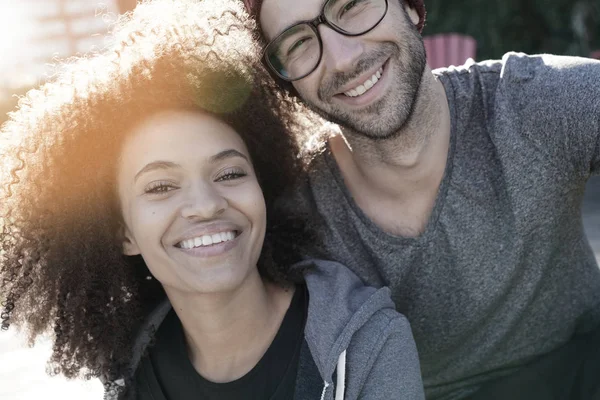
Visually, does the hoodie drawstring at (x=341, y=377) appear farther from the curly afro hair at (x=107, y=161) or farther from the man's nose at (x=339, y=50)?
the man's nose at (x=339, y=50)

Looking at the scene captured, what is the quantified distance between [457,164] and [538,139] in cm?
27

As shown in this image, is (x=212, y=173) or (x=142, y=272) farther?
(x=142, y=272)

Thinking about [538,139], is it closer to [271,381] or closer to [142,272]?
[271,381]

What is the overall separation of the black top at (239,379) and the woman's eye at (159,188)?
0.56 m

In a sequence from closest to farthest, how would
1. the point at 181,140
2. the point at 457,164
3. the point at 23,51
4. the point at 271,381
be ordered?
the point at 181,140, the point at 271,381, the point at 457,164, the point at 23,51

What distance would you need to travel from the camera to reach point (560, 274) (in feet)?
9.12

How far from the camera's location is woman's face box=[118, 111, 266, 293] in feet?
7.44

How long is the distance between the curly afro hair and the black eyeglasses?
0.23 feet

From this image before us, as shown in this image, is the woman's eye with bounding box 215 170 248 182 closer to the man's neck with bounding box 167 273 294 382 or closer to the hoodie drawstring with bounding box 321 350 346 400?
the man's neck with bounding box 167 273 294 382

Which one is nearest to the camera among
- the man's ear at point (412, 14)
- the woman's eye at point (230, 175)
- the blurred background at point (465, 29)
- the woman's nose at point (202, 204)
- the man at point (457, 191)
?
the woman's nose at point (202, 204)

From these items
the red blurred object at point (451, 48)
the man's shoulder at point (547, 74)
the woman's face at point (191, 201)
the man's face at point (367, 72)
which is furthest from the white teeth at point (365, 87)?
the red blurred object at point (451, 48)

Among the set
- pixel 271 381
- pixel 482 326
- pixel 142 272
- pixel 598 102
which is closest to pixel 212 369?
pixel 271 381

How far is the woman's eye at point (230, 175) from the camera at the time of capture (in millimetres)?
2346

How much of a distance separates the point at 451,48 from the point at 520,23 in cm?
65
